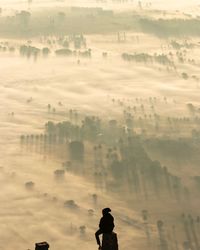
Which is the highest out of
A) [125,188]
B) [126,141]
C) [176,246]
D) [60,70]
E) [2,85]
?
[60,70]

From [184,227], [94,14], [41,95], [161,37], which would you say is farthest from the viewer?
[94,14]

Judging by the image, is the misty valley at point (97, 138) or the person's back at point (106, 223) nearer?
the person's back at point (106, 223)

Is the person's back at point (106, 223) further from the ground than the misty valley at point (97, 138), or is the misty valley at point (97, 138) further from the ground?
the misty valley at point (97, 138)

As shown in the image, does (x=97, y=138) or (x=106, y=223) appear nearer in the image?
(x=106, y=223)

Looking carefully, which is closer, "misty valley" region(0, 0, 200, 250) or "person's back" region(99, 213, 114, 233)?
"person's back" region(99, 213, 114, 233)

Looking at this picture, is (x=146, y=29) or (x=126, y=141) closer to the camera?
(x=126, y=141)

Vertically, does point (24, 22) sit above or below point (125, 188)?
above

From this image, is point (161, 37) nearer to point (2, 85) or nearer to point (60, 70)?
point (60, 70)

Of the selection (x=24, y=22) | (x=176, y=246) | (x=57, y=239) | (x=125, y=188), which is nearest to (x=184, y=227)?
(x=176, y=246)

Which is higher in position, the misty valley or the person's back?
the misty valley

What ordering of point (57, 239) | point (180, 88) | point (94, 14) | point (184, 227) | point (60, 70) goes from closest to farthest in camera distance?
point (57, 239), point (184, 227), point (180, 88), point (60, 70), point (94, 14)

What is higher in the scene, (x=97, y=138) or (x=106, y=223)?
(x=97, y=138)
